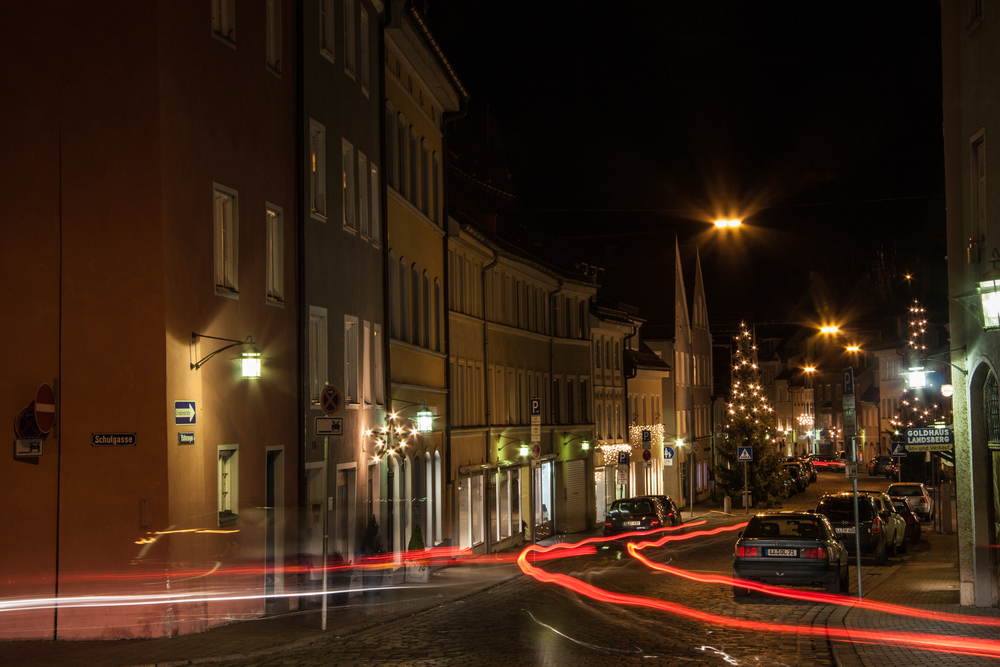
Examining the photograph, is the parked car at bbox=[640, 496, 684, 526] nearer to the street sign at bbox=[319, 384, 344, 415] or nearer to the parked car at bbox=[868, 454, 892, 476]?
the street sign at bbox=[319, 384, 344, 415]

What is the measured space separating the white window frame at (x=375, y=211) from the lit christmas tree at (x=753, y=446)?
1564 inches

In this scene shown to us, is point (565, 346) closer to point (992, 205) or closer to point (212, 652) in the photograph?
point (992, 205)

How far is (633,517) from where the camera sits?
1635 inches

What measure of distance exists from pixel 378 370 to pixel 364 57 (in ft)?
23.6

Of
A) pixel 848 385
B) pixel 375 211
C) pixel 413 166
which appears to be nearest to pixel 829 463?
pixel 413 166

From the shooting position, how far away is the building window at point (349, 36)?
2588cm

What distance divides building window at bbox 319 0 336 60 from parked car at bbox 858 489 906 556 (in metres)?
17.3

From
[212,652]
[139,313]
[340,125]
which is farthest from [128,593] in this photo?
[340,125]

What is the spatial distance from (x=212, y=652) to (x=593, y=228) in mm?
72476

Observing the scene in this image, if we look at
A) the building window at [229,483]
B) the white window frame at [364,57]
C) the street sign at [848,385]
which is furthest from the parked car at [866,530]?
the building window at [229,483]

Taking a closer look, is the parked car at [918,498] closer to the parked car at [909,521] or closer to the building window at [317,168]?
the parked car at [909,521]

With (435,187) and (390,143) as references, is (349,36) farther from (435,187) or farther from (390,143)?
(435,187)

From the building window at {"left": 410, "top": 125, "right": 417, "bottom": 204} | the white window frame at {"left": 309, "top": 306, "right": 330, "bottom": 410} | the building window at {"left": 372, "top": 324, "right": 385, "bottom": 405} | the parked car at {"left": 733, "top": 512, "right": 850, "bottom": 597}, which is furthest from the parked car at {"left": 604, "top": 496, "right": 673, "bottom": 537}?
the white window frame at {"left": 309, "top": 306, "right": 330, "bottom": 410}

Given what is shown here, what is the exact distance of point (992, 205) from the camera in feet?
58.7
